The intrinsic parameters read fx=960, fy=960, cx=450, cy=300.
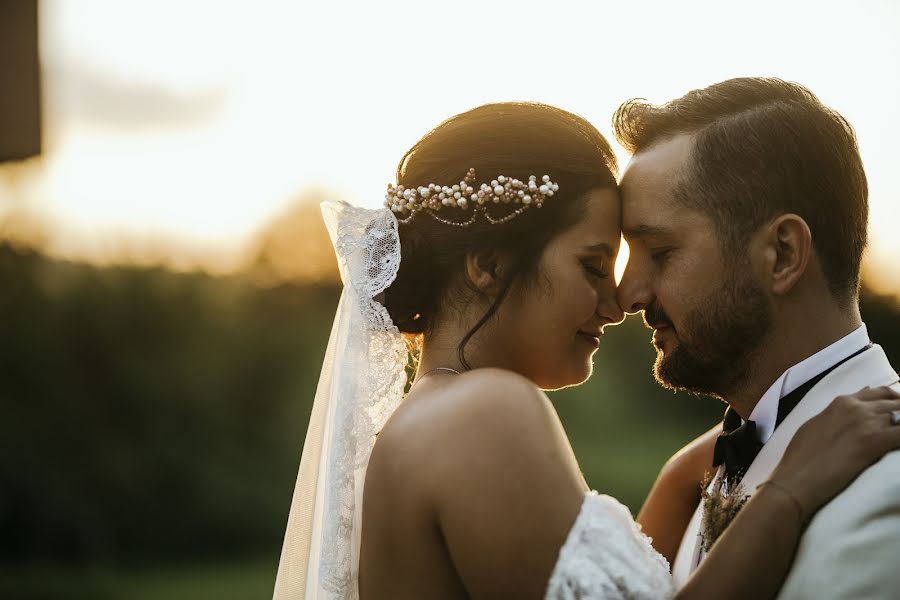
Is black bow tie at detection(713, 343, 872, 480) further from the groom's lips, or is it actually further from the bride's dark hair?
the bride's dark hair

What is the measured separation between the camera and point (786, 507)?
243cm

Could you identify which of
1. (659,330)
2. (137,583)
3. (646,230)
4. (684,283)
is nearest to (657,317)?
(659,330)

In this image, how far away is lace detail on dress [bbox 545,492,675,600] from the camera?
2.36 meters

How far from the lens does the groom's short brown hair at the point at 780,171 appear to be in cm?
296

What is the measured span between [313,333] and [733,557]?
33.9ft

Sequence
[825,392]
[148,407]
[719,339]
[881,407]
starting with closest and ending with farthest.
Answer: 1. [881,407]
2. [825,392]
3. [719,339]
4. [148,407]

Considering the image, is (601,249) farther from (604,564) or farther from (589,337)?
(604,564)

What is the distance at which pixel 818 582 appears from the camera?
2.35 metres

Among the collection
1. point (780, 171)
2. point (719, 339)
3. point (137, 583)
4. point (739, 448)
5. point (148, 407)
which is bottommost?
point (137, 583)

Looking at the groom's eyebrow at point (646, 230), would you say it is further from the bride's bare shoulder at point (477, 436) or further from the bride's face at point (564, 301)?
the bride's bare shoulder at point (477, 436)

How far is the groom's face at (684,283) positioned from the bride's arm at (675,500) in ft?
2.01

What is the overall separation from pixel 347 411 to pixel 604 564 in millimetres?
1054

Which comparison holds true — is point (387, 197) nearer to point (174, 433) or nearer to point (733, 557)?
point (733, 557)

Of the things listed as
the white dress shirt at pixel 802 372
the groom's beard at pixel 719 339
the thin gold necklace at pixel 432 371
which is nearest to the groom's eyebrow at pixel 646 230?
the groom's beard at pixel 719 339
